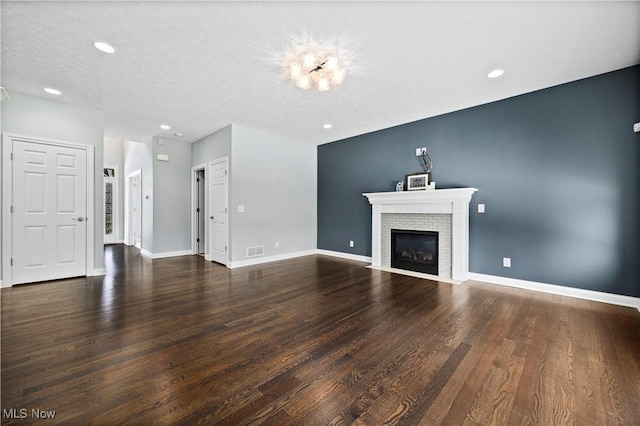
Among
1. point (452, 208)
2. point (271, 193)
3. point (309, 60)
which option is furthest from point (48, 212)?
point (452, 208)

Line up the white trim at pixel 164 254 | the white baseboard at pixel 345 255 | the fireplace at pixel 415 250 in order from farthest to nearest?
the white trim at pixel 164 254 → the white baseboard at pixel 345 255 → the fireplace at pixel 415 250

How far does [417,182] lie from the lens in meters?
4.60

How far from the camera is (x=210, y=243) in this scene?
5621 millimetres

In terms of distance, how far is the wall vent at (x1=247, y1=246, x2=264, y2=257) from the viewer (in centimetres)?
518

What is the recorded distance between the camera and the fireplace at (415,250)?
4.40 metres

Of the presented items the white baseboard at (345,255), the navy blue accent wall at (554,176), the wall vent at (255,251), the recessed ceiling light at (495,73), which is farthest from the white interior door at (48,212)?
the recessed ceiling light at (495,73)

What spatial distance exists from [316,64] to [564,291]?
4167mm

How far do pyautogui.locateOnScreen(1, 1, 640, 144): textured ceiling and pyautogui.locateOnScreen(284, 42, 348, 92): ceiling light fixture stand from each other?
0.40 feet

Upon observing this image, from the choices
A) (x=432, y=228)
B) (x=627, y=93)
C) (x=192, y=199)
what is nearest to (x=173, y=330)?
(x=432, y=228)

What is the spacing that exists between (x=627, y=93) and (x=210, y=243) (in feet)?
22.3

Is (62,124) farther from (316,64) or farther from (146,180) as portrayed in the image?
(316,64)

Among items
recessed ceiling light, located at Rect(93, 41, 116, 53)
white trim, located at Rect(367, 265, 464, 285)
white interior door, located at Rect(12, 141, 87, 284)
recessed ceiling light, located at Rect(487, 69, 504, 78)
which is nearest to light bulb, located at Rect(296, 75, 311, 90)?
recessed ceiling light, located at Rect(93, 41, 116, 53)

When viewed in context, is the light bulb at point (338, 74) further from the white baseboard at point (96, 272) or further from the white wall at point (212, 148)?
the white baseboard at point (96, 272)

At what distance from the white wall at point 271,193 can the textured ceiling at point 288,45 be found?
1.23 meters
